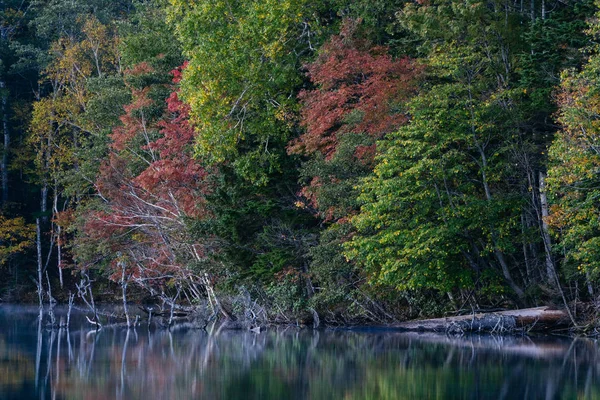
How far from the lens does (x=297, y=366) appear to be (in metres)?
16.2

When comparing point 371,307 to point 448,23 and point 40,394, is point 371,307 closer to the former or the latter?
point 448,23

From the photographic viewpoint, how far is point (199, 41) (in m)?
26.0

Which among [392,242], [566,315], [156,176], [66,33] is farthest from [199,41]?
[66,33]

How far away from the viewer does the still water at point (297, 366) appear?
42.7 feet

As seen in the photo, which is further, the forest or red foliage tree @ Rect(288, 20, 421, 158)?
red foliage tree @ Rect(288, 20, 421, 158)

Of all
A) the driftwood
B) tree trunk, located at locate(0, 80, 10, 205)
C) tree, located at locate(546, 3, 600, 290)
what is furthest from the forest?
tree trunk, located at locate(0, 80, 10, 205)

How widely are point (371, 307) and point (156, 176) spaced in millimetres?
8405

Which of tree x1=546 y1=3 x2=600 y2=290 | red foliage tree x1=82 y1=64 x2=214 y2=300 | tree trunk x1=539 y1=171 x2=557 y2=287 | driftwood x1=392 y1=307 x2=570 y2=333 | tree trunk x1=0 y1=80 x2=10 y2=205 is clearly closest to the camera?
tree x1=546 y1=3 x2=600 y2=290

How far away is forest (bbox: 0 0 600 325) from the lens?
70.6 ft

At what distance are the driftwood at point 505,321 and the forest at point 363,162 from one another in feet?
1.51

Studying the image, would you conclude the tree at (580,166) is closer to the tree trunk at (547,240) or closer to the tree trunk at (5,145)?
the tree trunk at (547,240)

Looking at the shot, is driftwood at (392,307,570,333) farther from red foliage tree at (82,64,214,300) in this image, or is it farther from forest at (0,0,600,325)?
red foliage tree at (82,64,214,300)

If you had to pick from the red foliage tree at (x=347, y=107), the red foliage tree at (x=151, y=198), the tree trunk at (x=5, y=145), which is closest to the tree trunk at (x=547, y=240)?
the red foliage tree at (x=347, y=107)

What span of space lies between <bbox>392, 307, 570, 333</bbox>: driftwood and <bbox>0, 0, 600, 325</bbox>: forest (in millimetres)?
461
